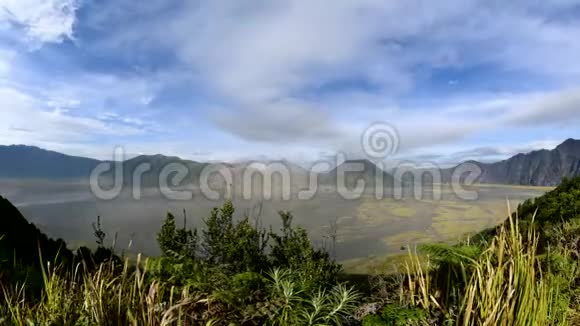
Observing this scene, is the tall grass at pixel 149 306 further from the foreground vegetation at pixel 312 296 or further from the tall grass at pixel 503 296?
the tall grass at pixel 503 296

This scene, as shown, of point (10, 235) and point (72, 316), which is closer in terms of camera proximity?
point (72, 316)

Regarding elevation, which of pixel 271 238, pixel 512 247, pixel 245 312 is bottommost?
pixel 271 238

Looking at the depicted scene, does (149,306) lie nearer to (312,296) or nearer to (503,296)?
(312,296)

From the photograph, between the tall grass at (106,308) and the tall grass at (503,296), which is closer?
the tall grass at (106,308)

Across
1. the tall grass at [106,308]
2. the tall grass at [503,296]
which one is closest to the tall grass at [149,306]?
the tall grass at [106,308]

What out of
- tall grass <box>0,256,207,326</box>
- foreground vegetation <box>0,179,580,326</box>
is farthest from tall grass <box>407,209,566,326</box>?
tall grass <box>0,256,207,326</box>

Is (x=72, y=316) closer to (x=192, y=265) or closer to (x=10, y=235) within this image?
(x=192, y=265)

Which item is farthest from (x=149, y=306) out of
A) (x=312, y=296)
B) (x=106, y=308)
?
(x=312, y=296)

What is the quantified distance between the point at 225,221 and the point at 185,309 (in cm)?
1788

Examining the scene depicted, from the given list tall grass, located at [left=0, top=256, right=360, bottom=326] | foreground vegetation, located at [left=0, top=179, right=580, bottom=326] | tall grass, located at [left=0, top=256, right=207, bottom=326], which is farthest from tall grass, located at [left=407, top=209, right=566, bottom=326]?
tall grass, located at [left=0, top=256, right=207, bottom=326]

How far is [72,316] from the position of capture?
4.30 meters

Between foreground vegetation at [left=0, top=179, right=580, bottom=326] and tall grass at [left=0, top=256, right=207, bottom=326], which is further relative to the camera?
foreground vegetation at [left=0, top=179, right=580, bottom=326]

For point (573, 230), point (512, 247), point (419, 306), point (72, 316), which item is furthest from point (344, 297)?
point (573, 230)

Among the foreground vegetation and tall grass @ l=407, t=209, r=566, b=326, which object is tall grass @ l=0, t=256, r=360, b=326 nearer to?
the foreground vegetation
